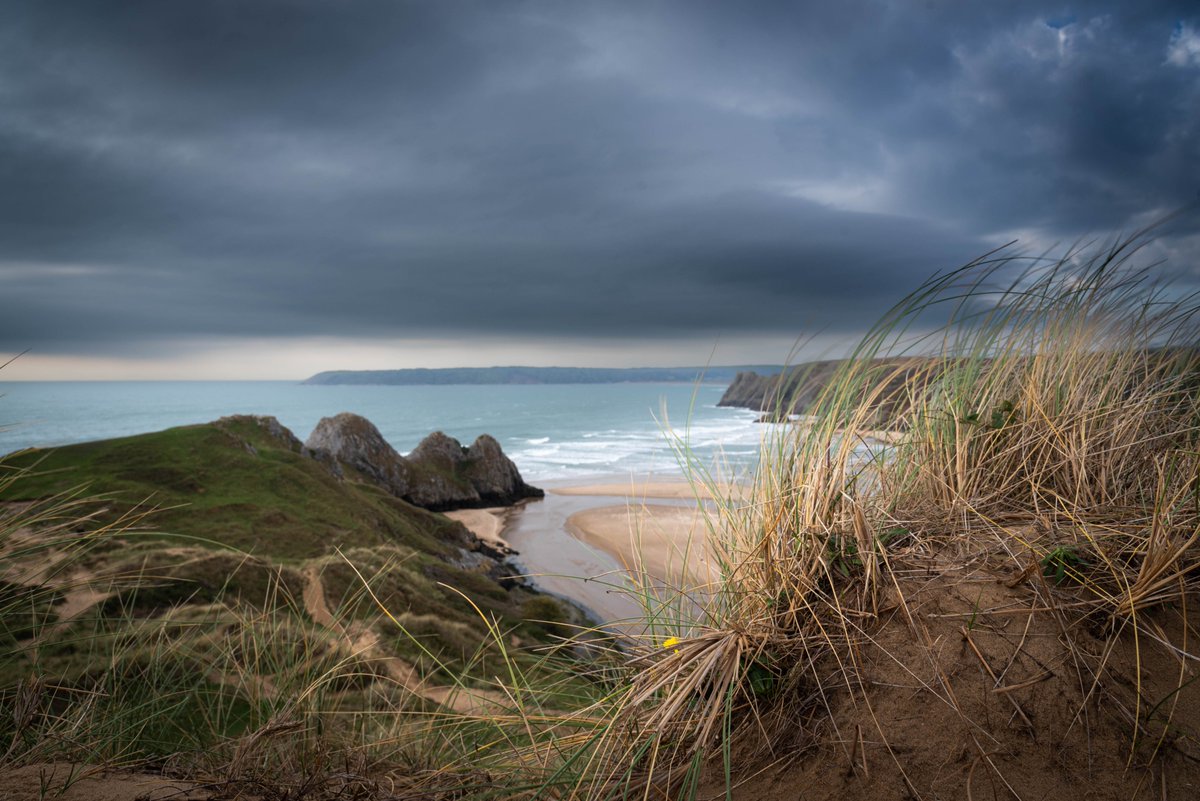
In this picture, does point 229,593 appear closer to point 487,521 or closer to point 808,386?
point 808,386

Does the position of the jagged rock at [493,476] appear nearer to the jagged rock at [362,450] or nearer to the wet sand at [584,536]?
the wet sand at [584,536]

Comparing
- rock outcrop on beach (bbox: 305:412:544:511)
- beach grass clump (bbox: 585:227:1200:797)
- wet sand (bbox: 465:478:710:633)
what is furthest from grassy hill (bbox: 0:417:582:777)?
rock outcrop on beach (bbox: 305:412:544:511)

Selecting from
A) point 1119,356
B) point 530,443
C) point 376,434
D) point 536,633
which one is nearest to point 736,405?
point 530,443

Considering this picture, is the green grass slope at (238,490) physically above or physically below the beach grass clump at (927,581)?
below

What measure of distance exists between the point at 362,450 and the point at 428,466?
3292 mm

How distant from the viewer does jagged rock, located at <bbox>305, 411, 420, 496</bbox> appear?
27.7 meters

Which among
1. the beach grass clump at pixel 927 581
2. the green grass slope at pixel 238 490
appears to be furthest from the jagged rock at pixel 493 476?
the beach grass clump at pixel 927 581

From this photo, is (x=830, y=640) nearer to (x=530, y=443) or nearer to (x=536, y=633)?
(x=536, y=633)

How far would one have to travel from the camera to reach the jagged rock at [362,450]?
1090 inches

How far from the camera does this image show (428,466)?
30141mm

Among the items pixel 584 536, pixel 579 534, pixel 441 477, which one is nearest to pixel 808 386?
pixel 584 536

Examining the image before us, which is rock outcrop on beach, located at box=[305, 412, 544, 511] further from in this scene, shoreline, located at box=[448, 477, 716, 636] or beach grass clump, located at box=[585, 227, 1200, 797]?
beach grass clump, located at box=[585, 227, 1200, 797]

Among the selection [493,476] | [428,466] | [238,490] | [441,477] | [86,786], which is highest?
[86,786]

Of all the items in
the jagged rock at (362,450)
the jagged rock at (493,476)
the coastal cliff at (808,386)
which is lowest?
the jagged rock at (493,476)
